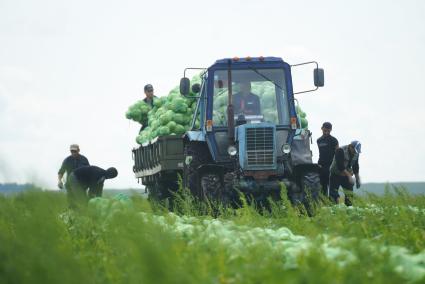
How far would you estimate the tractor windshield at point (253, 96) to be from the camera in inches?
643

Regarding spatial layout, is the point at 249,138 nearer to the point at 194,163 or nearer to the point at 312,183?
the point at 194,163

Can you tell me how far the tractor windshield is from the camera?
16.3 metres

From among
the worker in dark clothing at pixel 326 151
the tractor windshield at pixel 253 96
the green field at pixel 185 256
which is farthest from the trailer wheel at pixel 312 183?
the green field at pixel 185 256

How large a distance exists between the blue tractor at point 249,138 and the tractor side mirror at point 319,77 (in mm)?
1127

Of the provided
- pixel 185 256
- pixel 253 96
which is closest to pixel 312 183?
pixel 253 96

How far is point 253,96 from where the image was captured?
644 inches

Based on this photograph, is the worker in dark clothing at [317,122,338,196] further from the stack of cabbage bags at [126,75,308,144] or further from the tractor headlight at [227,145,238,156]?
the tractor headlight at [227,145,238,156]

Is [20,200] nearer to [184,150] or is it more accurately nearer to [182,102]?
[184,150]

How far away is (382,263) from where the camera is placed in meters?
5.97

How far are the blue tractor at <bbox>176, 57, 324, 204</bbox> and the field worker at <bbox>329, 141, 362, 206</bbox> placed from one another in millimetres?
1088

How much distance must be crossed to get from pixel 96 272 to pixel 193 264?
104 centimetres

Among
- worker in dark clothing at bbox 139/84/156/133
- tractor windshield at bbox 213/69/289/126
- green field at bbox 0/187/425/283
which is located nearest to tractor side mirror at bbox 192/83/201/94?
tractor windshield at bbox 213/69/289/126

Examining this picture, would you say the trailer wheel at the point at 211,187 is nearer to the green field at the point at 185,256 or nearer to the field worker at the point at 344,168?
the field worker at the point at 344,168

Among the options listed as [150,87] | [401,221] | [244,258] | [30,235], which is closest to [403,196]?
[401,221]
